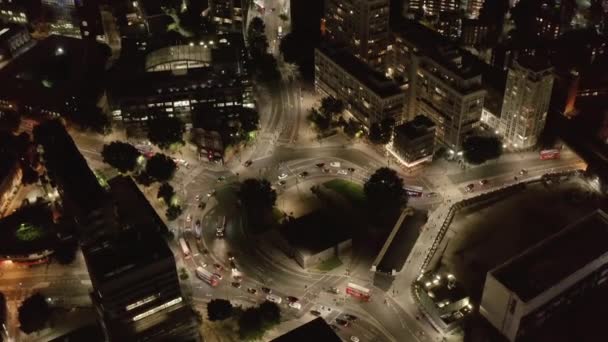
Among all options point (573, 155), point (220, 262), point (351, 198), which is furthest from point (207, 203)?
point (573, 155)

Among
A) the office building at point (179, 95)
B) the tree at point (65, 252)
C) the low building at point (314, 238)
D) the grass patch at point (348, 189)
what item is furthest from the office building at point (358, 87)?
the tree at point (65, 252)

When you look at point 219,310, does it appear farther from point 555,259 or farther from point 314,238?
point 555,259

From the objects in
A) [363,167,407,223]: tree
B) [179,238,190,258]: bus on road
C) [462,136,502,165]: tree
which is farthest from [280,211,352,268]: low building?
[462,136,502,165]: tree

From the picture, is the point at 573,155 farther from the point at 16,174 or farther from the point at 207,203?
the point at 16,174

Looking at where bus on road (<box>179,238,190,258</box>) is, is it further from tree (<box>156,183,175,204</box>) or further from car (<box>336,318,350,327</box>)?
car (<box>336,318,350,327</box>)

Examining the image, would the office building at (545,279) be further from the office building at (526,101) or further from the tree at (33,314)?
the tree at (33,314)

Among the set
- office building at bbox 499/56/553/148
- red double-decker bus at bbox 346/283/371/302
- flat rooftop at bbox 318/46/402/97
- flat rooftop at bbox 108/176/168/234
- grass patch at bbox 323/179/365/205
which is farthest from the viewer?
flat rooftop at bbox 318/46/402/97
